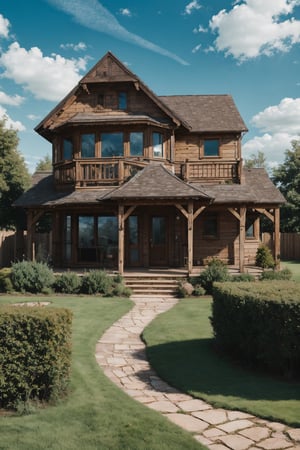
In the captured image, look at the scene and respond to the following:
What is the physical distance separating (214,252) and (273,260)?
301cm

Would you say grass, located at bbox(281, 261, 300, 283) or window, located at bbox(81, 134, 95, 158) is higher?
window, located at bbox(81, 134, 95, 158)

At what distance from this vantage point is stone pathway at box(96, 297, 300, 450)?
451cm

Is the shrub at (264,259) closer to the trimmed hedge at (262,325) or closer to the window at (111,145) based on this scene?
the window at (111,145)

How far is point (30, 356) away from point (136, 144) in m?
15.3

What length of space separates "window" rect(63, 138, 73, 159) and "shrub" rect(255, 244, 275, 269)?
11.1 metres

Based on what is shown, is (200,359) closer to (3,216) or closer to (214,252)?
(214,252)

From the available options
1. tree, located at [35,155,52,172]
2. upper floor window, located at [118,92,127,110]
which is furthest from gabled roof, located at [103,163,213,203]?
tree, located at [35,155,52,172]

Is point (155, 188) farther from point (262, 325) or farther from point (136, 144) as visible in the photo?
point (262, 325)

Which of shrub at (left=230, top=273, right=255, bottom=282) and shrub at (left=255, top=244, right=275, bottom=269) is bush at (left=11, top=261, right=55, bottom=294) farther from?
shrub at (left=255, top=244, right=275, bottom=269)

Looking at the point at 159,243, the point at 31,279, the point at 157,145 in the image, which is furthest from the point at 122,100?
the point at 31,279

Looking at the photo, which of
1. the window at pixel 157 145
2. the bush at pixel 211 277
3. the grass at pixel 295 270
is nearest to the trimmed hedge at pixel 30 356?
the bush at pixel 211 277

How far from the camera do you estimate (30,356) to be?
546 centimetres

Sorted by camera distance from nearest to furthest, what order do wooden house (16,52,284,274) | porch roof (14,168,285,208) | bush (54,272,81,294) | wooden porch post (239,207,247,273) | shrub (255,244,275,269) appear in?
bush (54,272,81,294), porch roof (14,168,285,208), wooden porch post (239,207,247,273), wooden house (16,52,284,274), shrub (255,244,275,269)

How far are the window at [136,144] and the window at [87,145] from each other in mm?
1953
